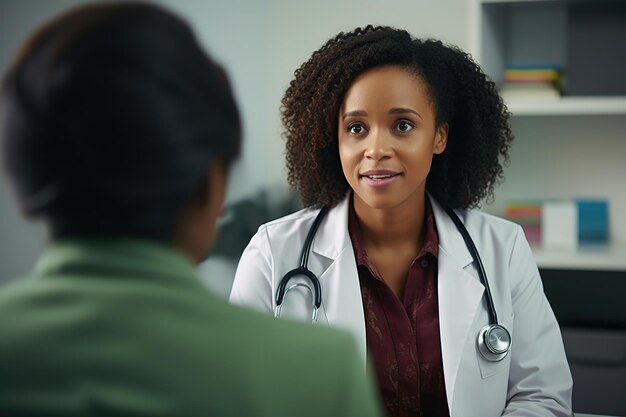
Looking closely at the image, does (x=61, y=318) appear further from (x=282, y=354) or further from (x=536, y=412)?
(x=536, y=412)

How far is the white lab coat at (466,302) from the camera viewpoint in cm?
131

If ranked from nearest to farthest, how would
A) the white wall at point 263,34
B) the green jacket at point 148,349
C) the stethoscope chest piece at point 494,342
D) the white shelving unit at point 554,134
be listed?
the green jacket at point 148,349, the stethoscope chest piece at point 494,342, the white shelving unit at point 554,134, the white wall at point 263,34

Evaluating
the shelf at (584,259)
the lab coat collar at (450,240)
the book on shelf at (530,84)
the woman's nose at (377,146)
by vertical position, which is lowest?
the shelf at (584,259)

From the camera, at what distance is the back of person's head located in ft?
1.86

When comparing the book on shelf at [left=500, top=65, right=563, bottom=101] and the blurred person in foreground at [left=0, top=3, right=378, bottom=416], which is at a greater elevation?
the book on shelf at [left=500, top=65, right=563, bottom=101]

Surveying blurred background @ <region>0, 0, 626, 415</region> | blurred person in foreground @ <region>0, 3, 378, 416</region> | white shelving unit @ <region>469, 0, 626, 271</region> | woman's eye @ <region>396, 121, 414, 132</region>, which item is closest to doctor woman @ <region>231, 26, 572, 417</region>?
woman's eye @ <region>396, 121, 414, 132</region>

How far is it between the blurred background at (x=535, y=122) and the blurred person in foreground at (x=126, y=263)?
128cm

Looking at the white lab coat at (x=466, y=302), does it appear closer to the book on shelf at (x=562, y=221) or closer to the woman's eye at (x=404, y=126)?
the woman's eye at (x=404, y=126)

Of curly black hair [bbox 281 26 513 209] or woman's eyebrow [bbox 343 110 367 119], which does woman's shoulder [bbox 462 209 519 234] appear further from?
woman's eyebrow [bbox 343 110 367 119]

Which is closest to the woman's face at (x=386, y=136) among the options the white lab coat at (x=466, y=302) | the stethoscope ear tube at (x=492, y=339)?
the white lab coat at (x=466, y=302)

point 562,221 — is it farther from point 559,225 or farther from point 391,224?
point 391,224

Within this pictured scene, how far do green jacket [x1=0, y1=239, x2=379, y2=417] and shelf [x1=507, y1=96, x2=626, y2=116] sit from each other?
1653 mm

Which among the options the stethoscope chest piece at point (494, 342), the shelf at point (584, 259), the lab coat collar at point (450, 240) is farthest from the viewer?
the shelf at point (584, 259)

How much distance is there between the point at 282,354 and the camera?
0.58m
